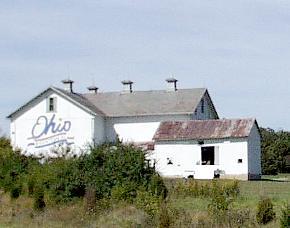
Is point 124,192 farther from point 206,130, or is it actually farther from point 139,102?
point 139,102

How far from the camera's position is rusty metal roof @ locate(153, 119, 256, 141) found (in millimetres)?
57188

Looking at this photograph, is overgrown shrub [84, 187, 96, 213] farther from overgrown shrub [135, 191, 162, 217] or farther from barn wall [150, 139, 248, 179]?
barn wall [150, 139, 248, 179]

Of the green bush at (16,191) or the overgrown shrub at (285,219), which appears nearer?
the overgrown shrub at (285,219)

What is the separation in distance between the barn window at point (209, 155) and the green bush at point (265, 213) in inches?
1197

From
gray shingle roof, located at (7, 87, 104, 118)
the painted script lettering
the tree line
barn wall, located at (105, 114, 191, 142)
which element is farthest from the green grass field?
the tree line

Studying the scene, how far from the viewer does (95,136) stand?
65500 millimetres

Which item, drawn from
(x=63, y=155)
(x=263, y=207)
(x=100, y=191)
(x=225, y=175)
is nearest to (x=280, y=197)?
(x=263, y=207)

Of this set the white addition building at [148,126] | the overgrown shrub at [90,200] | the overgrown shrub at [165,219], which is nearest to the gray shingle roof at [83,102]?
the white addition building at [148,126]

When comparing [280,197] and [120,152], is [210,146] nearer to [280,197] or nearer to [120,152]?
[120,152]

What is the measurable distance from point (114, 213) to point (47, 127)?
113 ft

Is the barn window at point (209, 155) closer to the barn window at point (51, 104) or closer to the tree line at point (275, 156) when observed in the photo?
the barn window at point (51, 104)

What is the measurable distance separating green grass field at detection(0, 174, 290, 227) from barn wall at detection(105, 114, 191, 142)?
A: 26.9 meters

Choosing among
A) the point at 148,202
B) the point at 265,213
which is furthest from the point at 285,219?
the point at 148,202

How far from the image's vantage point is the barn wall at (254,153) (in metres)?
57.8
